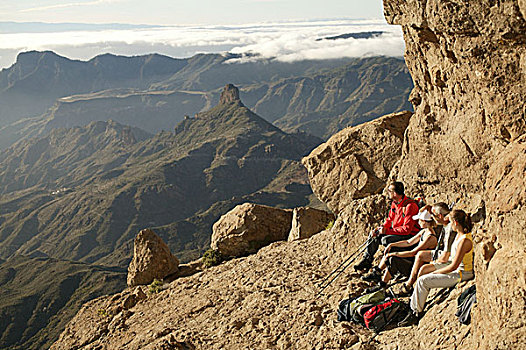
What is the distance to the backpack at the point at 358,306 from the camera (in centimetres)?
1013

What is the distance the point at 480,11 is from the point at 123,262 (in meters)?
179

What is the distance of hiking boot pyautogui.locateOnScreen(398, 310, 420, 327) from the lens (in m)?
9.52

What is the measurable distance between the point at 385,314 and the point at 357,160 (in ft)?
43.8

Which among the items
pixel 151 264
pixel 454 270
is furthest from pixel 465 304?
pixel 151 264

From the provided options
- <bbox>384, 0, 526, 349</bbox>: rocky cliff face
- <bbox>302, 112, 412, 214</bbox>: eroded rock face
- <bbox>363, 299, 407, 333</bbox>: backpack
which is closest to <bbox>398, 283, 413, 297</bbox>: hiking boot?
<bbox>363, 299, 407, 333</bbox>: backpack

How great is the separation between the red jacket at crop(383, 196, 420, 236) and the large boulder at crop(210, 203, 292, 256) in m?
12.3

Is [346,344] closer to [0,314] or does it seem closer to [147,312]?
[147,312]

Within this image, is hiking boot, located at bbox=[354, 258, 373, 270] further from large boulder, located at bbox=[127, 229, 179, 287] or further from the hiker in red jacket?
large boulder, located at bbox=[127, 229, 179, 287]

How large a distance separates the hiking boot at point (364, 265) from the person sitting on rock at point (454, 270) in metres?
3.71

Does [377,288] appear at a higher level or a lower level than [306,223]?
higher

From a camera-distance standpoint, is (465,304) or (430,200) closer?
(465,304)

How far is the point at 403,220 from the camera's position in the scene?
1243 centimetres

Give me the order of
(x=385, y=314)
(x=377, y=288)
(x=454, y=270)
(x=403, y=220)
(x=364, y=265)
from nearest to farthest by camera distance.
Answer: (x=454, y=270) → (x=385, y=314) → (x=377, y=288) → (x=403, y=220) → (x=364, y=265)

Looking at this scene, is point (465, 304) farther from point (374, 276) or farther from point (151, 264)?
point (151, 264)
